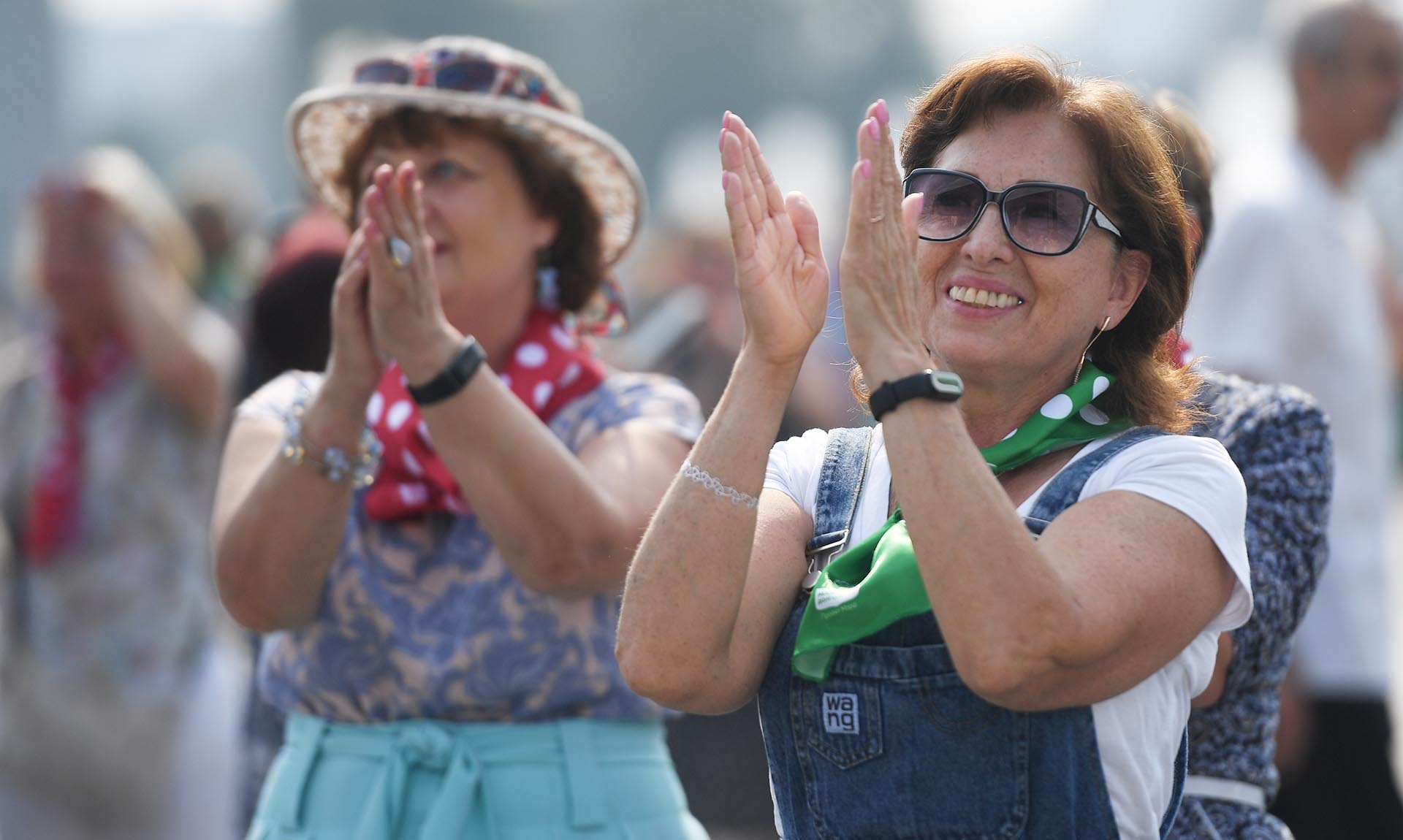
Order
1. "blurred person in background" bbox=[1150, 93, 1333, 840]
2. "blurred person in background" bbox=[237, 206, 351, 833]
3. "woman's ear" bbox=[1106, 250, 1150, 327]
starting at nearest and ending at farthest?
"woman's ear" bbox=[1106, 250, 1150, 327]
"blurred person in background" bbox=[1150, 93, 1333, 840]
"blurred person in background" bbox=[237, 206, 351, 833]

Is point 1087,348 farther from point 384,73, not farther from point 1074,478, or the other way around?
point 384,73

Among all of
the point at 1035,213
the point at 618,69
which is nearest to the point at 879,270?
the point at 1035,213

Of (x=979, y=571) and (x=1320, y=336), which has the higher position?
(x=979, y=571)

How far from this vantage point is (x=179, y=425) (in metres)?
4.92

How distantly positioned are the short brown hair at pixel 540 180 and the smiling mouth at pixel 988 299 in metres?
1.30

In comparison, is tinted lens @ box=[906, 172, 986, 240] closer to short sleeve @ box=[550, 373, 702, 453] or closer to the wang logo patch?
the wang logo patch

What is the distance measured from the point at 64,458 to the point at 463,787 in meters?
2.36

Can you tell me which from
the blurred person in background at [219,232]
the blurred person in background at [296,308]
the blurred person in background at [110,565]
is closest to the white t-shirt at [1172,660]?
the blurred person in background at [296,308]

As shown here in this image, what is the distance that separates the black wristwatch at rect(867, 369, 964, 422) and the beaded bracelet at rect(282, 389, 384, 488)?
1.17 meters

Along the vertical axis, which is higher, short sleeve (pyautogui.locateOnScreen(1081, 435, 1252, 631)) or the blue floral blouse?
short sleeve (pyautogui.locateOnScreen(1081, 435, 1252, 631))

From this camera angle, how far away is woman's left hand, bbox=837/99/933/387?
7.02 feet

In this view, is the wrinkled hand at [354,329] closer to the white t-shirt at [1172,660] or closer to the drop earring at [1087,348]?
the white t-shirt at [1172,660]

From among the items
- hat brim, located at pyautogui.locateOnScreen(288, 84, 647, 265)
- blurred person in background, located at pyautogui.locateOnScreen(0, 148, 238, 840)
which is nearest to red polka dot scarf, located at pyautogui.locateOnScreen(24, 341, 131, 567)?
blurred person in background, located at pyautogui.locateOnScreen(0, 148, 238, 840)

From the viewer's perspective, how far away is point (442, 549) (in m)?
3.10
